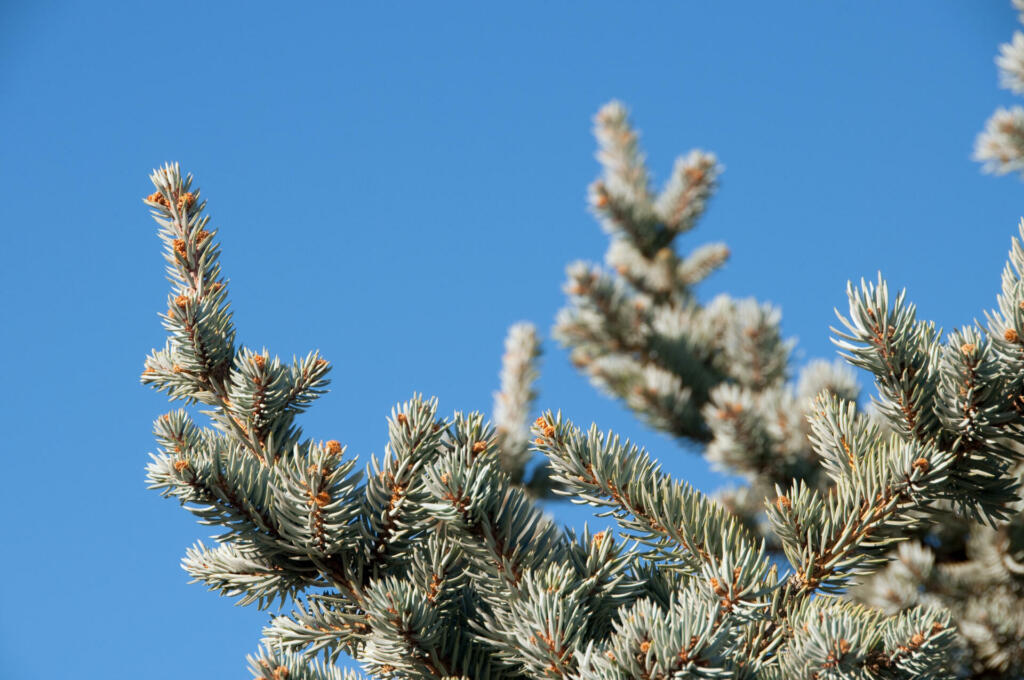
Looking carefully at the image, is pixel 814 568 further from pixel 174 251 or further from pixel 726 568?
pixel 174 251

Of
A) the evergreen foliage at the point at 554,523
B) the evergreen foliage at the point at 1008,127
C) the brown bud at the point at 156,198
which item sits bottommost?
the evergreen foliage at the point at 554,523

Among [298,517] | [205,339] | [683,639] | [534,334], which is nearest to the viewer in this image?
[683,639]

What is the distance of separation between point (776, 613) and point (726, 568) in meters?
0.21

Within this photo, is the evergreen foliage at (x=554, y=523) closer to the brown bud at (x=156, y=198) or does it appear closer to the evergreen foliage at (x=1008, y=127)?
the brown bud at (x=156, y=198)

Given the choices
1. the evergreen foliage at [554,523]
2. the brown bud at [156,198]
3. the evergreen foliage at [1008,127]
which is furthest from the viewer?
the evergreen foliage at [1008,127]

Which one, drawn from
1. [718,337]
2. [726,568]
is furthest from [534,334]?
[726,568]

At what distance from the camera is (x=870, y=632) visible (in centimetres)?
125

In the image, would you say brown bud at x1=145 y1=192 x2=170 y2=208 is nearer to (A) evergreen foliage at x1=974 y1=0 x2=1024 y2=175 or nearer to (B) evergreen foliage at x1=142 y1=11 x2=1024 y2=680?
(B) evergreen foliage at x1=142 y1=11 x2=1024 y2=680

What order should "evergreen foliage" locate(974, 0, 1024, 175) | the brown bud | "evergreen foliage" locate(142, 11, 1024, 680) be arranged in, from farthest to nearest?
1. "evergreen foliage" locate(974, 0, 1024, 175)
2. the brown bud
3. "evergreen foliage" locate(142, 11, 1024, 680)

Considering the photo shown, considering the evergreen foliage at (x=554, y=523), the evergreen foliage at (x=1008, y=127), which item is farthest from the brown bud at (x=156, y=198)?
the evergreen foliage at (x=1008, y=127)

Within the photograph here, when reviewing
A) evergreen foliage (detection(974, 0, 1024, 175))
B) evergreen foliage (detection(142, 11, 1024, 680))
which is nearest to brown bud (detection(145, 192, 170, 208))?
evergreen foliage (detection(142, 11, 1024, 680))

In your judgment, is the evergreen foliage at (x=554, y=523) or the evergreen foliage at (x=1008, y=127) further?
the evergreen foliage at (x=1008, y=127)

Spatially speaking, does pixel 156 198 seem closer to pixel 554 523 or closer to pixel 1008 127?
pixel 554 523

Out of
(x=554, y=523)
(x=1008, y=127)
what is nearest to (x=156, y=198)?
(x=554, y=523)
